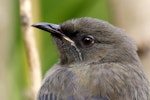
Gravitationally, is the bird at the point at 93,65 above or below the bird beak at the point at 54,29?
below

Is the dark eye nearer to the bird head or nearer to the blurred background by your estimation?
the bird head

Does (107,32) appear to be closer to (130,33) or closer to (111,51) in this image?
(111,51)

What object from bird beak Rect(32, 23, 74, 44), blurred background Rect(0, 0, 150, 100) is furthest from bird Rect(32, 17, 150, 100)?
blurred background Rect(0, 0, 150, 100)

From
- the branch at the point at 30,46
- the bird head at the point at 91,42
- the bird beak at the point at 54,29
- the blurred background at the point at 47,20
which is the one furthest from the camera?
the bird head at the point at 91,42

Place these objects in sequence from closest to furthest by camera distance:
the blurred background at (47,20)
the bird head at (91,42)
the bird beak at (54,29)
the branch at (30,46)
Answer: the branch at (30,46)
the blurred background at (47,20)
the bird beak at (54,29)
the bird head at (91,42)

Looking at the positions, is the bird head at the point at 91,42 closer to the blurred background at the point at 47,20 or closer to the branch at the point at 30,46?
the blurred background at the point at 47,20

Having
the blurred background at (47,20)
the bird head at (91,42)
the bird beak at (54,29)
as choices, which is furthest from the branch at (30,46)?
the bird head at (91,42)

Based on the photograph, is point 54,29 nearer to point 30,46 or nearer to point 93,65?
point 93,65

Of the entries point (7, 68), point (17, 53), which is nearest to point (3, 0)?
point (7, 68)
